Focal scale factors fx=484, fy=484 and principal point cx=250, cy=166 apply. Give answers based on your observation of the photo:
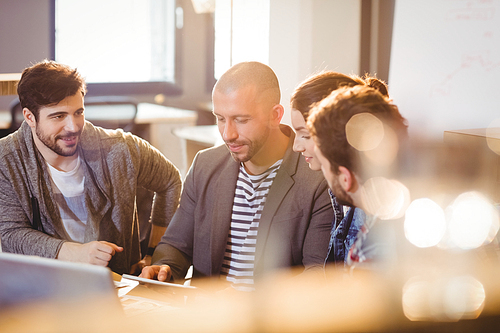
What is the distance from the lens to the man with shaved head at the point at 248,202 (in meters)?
1.54

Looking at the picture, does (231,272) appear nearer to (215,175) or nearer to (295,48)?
(215,175)

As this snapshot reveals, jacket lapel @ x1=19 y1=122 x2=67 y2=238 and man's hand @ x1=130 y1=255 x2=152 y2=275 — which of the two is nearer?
jacket lapel @ x1=19 y1=122 x2=67 y2=238

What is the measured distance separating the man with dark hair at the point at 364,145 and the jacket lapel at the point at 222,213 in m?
0.63

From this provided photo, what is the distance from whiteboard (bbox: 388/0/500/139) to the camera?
2.01 m

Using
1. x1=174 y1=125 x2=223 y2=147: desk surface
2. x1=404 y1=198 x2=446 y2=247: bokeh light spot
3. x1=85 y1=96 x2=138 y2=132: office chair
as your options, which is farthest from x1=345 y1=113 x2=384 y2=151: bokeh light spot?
x1=85 y1=96 x2=138 y2=132: office chair

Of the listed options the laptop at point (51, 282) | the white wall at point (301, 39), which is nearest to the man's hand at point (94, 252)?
the laptop at point (51, 282)

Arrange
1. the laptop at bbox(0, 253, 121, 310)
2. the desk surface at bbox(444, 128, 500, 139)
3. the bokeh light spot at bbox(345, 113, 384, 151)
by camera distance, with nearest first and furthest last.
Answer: the laptop at bbox(0, 253, 121, 310) < the bokeh light spot at bbox(345, 113, 384, 151) < the desk surface at bbox(444, 128, 500, 139)

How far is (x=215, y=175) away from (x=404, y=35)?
1.18 m

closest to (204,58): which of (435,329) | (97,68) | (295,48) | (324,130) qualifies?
(97,68)

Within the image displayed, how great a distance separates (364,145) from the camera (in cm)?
99

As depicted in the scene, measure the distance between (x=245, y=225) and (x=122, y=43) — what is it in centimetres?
339

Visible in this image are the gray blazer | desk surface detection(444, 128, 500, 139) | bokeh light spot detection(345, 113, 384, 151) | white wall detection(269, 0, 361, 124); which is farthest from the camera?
white wall detection(269, 0, 361, 124)

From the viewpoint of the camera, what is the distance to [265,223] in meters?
1.55

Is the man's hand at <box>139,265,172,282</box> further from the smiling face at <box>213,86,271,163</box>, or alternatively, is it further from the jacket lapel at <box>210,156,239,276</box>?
the smiling face at <box>213,86,271,163</box>
